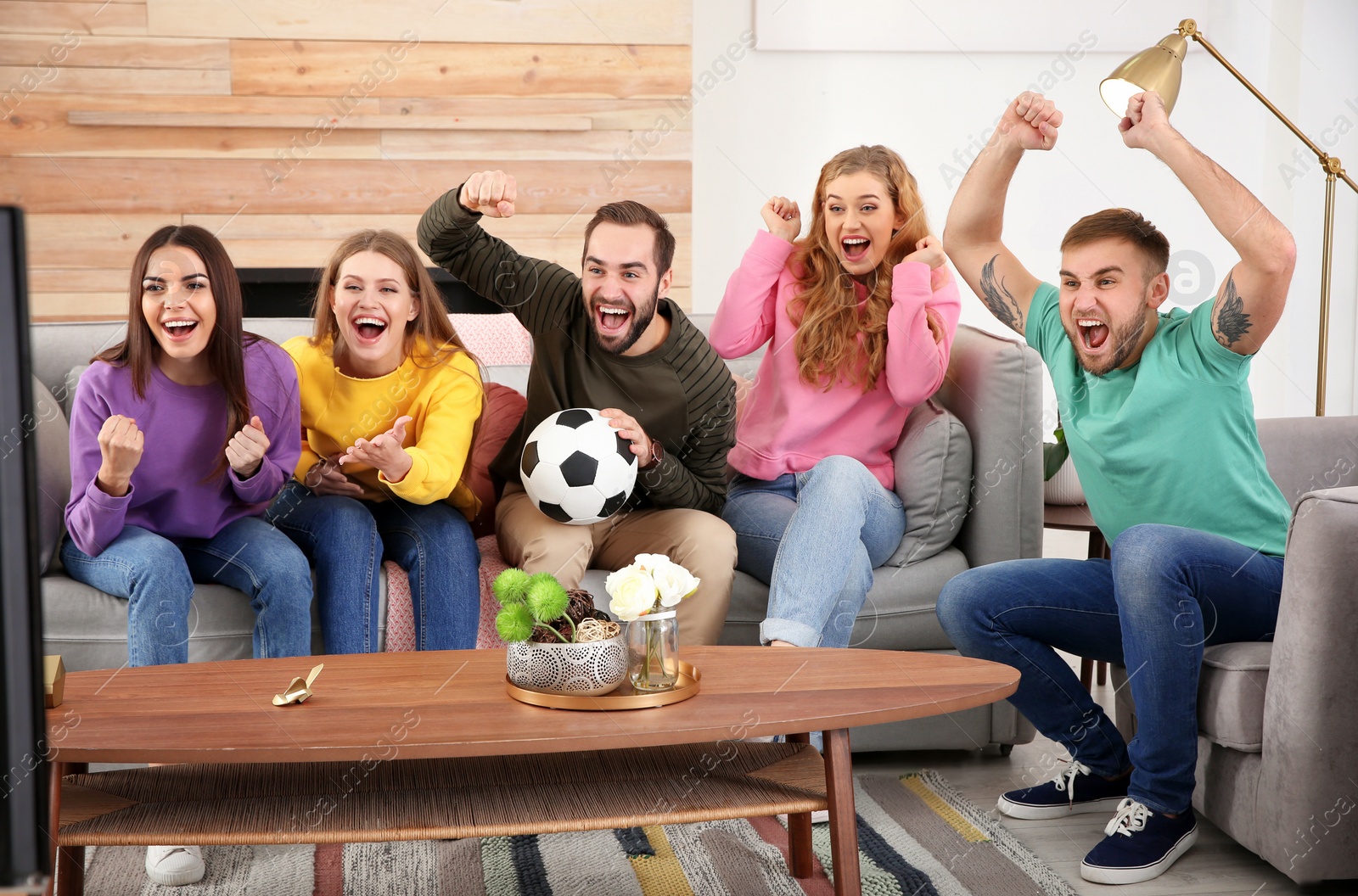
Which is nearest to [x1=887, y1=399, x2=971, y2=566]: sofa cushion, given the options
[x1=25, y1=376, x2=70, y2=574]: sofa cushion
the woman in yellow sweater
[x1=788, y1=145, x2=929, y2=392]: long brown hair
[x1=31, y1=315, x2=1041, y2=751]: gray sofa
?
[x1=31, y1=315, x2=1041, y2=751]: gray sofa

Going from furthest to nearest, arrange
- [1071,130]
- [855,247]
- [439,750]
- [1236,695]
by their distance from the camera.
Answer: [1071,130] < [855,247] < [1236,695] < [439,750]

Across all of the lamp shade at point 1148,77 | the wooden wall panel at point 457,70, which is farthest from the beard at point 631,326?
the wooden wall panel at point 457,70

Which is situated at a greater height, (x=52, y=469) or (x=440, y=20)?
(x=440, y=20)

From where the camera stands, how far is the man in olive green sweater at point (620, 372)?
1.99 meters

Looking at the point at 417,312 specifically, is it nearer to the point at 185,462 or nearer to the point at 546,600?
the point at 185,462

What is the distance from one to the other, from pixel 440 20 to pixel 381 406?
1.93m

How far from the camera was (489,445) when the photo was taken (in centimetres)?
223

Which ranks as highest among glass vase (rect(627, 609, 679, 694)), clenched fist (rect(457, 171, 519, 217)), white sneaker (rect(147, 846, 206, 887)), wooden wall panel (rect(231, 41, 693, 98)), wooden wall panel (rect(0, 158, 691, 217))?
wooden wall panel (rect(231, 41, 693, 98))

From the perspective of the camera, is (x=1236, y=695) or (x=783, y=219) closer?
(x=1236, y=695)

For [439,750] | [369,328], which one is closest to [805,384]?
[369,328]

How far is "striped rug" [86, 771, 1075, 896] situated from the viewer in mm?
1560

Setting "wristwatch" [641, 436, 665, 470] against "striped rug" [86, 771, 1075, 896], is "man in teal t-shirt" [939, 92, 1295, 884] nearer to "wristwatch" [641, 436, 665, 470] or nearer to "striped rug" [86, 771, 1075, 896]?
"striped rug" [86, 771, 1075, 896]

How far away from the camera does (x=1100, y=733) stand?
180 cm

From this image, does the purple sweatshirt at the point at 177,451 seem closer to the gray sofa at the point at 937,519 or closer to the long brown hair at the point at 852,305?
the gray sofa at the point at 937,519
